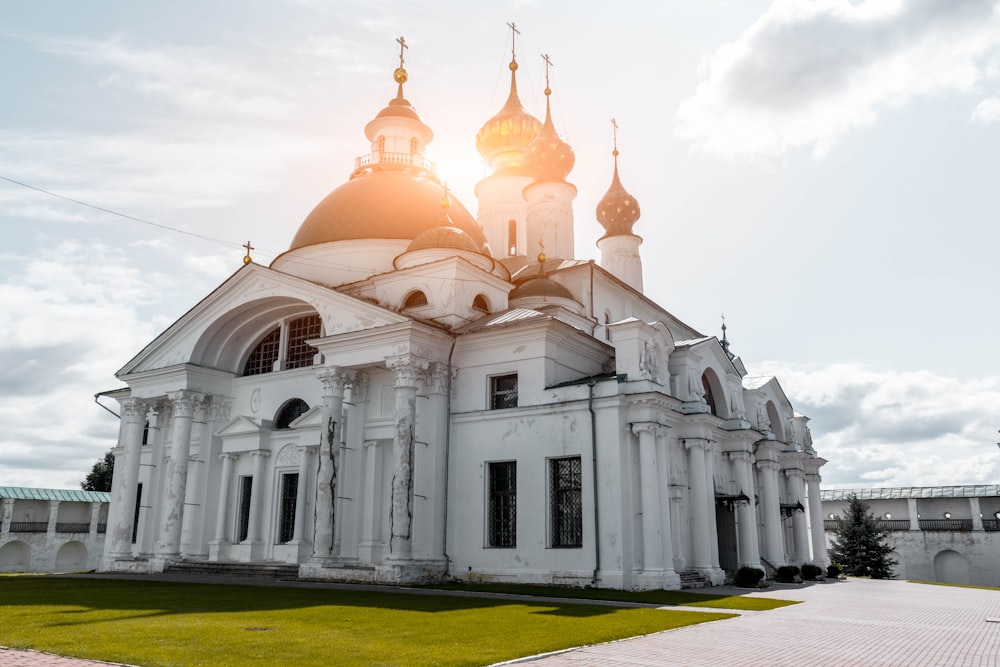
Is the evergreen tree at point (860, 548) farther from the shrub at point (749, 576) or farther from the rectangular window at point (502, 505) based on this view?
the rectangular window at point (502, 505)

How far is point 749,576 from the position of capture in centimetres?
2159

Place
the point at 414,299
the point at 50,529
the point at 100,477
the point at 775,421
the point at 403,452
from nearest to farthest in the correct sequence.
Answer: the point at 403,452, the point at 414,299, the point at 775,421, the point at 50,529, the point at 100,477

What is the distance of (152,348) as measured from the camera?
89.5 ft

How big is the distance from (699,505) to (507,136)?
69.6 feet

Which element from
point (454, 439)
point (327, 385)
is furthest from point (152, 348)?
point (454, 439)

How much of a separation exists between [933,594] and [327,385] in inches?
673

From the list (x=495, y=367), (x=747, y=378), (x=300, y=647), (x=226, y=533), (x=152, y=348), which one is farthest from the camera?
(x=747, y=378)

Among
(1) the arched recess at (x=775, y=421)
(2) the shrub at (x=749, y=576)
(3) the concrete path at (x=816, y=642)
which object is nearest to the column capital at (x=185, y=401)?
(2) the shrub at (x=749, y=576)

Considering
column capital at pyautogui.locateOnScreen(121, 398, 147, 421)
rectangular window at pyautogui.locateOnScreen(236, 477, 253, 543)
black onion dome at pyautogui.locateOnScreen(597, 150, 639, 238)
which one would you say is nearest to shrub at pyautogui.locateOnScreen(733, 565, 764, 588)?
rectangular window at pyautogui.locateOnScreen(236, 477, 253, 543)

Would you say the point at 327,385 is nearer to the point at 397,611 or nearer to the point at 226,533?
the point at 226,533

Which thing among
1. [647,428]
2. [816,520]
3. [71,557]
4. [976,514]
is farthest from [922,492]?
[71,557]

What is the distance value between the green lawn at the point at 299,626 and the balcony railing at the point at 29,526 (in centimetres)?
2887

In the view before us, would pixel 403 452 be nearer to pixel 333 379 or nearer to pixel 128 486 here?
pixel 333 379

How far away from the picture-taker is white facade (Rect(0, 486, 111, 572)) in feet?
132
